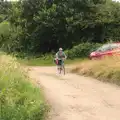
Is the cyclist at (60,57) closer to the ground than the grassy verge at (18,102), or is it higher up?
closer to the ground

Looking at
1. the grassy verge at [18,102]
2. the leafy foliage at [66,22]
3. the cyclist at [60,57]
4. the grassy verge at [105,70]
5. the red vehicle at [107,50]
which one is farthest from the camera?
the leafy foliage at [66,22]

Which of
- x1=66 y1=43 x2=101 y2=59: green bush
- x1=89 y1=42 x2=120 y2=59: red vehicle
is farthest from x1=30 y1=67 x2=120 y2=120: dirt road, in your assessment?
x1=66 y1=43 x2=101 y2=59: green bush

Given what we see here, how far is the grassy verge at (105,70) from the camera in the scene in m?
15.7

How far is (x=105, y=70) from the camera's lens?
55.8 feet

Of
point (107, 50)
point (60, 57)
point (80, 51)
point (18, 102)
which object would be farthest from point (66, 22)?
point (18, 102)

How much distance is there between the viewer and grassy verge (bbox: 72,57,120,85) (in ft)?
51.4

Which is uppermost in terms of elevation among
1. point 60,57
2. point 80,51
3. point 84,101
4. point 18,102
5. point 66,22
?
point 66,22

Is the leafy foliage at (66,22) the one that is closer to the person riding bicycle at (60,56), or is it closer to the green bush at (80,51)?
the green bush at (80,51)

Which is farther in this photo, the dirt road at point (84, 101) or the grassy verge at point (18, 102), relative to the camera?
the dirt road at point (84, 101)

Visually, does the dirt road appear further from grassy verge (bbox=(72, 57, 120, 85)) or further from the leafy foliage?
the leafy foliage

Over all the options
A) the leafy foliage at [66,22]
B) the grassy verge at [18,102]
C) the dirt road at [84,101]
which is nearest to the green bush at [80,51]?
the leafy foliage at [66,22]

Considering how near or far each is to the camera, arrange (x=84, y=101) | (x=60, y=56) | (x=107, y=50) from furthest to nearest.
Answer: (x=107, y=50)
(x=60, y=56)
(x=84, y=101)

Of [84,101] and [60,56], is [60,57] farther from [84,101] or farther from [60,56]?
[84,101]

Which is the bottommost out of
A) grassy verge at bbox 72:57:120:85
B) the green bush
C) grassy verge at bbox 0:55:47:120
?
the green bush
